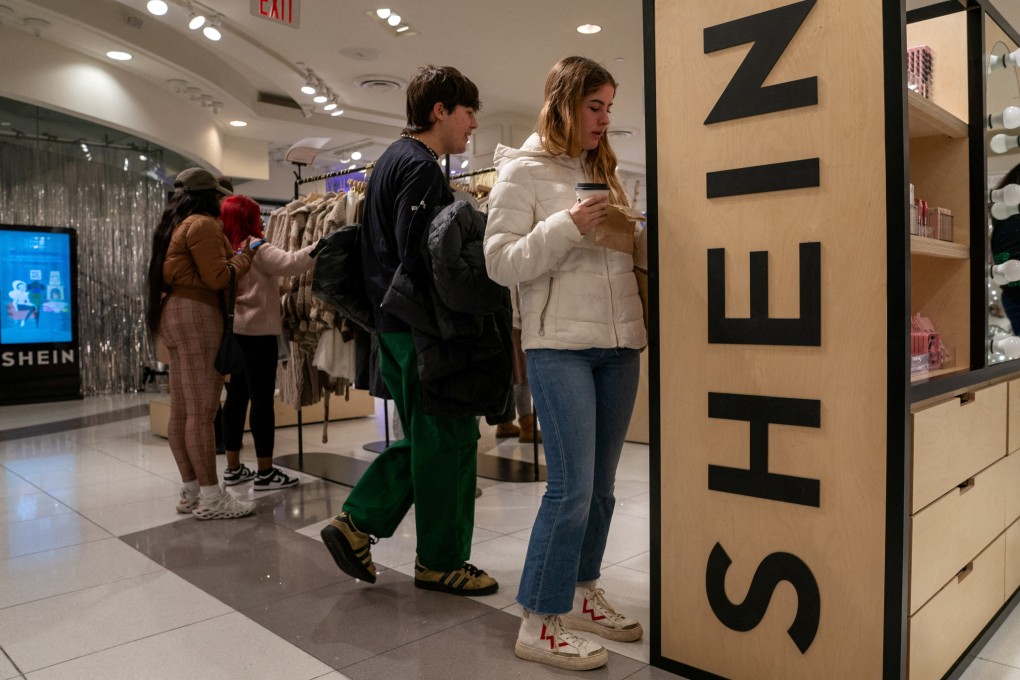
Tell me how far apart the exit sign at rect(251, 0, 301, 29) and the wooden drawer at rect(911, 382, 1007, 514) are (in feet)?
12.9

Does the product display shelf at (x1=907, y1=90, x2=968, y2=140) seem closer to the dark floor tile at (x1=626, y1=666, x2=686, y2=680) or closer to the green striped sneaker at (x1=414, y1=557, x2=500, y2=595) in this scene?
the dark floor tile at (x1=626, y1=666, x2=686, y2=680)

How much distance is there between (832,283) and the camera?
5.19ft

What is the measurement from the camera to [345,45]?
6.78 metres

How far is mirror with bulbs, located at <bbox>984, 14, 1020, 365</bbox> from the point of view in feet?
7.40

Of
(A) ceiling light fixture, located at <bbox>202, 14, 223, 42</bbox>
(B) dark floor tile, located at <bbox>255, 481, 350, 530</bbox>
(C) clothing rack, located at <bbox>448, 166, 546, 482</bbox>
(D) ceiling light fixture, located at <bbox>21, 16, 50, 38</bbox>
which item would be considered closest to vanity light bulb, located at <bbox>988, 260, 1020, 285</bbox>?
(C) clothing rack, located at <bbox>448, 166, 546, 482</bbox>

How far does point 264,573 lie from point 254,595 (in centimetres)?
21

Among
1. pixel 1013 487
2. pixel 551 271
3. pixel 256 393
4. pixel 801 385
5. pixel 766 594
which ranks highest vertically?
pixel 551 271

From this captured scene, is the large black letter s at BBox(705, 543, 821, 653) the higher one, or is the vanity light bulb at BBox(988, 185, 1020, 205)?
the vanity light bulb at BBox(988, 185, 1020, 205)

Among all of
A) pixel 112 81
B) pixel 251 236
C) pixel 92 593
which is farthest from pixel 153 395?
pixel 92 593

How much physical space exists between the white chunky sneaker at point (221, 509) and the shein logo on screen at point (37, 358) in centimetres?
560

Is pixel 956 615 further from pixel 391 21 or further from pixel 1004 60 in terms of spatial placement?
pixel 391 21

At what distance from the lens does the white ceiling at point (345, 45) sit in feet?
19.4

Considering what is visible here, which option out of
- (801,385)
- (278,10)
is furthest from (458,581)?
(278,10)

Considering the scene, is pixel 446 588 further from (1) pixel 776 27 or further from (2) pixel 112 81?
(2) pixel 112 81
